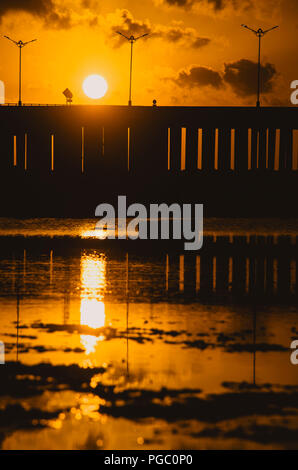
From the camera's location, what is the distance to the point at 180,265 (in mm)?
29266

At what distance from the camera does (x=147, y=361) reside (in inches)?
481

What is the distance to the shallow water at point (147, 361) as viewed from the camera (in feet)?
29.2

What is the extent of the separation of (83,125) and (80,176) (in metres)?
8.36

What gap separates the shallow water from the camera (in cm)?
889
